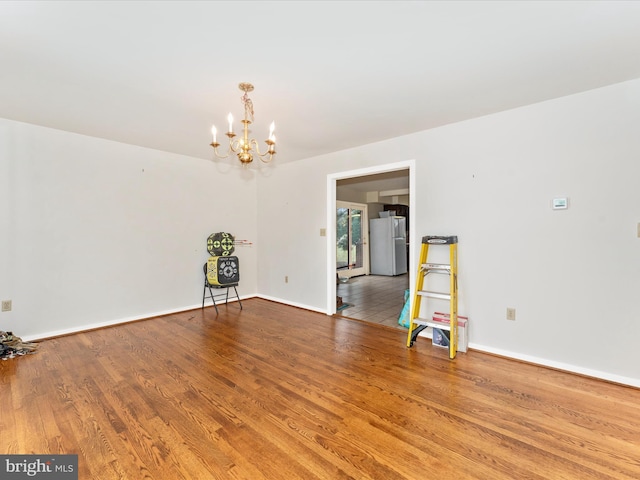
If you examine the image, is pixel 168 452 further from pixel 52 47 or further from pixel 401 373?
pixel 52 47

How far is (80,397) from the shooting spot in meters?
2.14

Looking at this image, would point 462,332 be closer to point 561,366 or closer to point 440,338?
point 440,338

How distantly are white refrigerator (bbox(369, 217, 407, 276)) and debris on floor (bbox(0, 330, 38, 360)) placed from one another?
714 cm

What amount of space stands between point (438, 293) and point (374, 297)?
2.52 m

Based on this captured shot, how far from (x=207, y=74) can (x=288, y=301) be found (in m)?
3.59

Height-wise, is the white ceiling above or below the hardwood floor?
above

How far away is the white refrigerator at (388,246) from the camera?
8202 mm

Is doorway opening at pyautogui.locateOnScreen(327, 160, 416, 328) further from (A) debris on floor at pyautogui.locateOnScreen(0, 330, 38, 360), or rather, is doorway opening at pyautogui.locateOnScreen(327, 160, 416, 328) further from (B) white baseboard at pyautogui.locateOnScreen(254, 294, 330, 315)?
(A) debris on floor at pyautogui.locateOnScreen(0, 330, 38, 360)

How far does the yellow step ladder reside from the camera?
9.35ft

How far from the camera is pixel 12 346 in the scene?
2.91 metres

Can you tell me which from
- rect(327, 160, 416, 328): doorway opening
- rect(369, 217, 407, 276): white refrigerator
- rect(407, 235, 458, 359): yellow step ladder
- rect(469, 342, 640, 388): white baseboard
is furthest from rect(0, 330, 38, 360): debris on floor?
rect(369, 217, 407, 276): white refrigerator

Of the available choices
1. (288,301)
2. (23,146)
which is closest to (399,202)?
(288,301)

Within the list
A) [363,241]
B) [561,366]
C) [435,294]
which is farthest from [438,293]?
[363,241]

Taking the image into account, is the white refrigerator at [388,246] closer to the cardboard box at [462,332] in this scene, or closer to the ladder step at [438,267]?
the ladder step at [438,267]
